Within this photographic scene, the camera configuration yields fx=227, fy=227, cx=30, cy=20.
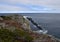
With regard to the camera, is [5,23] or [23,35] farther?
[5,23]

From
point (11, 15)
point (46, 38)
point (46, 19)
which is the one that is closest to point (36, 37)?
point (46, 38)

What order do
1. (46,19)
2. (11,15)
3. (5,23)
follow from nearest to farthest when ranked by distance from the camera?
(5,23), (11,15), (46,19)

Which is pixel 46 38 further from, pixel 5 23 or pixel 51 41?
pixel 5 23

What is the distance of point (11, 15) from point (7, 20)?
50 cm

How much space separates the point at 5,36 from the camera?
536 cm

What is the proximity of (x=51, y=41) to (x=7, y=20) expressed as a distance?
55.6 inches

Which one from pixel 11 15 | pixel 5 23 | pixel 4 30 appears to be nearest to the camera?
pixel 4 30

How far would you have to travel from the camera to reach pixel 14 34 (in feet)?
17.9

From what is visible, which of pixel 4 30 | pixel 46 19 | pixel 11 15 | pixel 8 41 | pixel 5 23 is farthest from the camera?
pixel 46 19

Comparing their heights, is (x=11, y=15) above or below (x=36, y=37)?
above

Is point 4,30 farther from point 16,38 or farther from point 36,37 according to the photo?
point 36,37

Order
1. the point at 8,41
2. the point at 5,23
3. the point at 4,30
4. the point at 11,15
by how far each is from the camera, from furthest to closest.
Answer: the point at 11,15, the point at 5,23, the point at 4,30, the point at 8,41

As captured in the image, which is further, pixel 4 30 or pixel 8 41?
pixel 4 30

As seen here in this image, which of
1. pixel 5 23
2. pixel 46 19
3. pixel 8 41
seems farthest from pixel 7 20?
pixel 46 19
